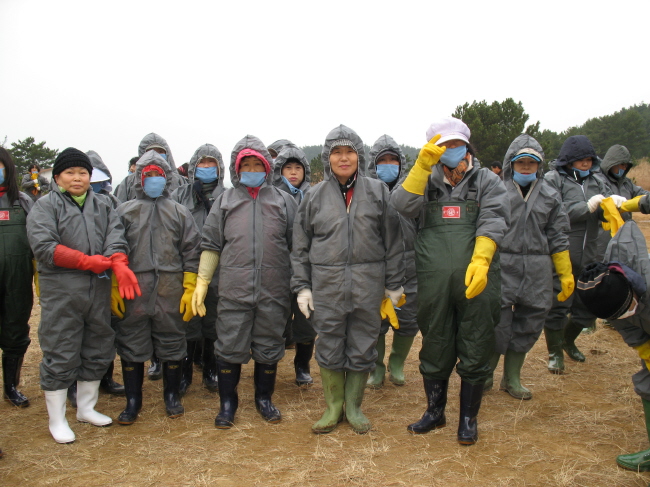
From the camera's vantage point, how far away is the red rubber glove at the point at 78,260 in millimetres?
3396

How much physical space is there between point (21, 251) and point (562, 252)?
4.48 m

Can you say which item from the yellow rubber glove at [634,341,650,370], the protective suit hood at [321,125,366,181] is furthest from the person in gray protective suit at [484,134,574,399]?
the protective suit hood at [321,125,366,181]

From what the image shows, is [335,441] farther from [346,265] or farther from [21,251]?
[21,251]

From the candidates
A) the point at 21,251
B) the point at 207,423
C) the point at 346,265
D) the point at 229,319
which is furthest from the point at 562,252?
the point at 21,251

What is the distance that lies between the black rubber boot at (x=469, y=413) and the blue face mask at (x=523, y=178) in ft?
5.93

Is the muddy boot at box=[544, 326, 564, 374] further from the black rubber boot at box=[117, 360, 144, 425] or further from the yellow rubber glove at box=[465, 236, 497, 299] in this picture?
the black rubber boot at box=[117, 360, 144, 425]

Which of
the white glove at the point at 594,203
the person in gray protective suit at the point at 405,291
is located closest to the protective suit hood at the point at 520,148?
the white glove at the point at 594,203

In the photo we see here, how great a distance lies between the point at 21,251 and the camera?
3.96m

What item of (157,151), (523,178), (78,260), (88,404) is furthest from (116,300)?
(523,178)

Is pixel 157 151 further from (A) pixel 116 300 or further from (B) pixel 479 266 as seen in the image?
(B) pixel 479 266

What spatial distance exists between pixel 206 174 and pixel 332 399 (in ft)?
7.94

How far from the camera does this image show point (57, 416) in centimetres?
359

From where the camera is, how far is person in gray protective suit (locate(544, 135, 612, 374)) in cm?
500

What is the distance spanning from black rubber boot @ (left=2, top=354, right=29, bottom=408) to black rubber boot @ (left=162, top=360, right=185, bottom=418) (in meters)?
1.28
